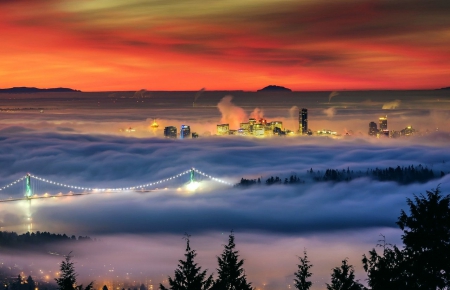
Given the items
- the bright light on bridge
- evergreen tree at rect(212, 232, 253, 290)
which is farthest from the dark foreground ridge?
evergreen tree at rect(212, 232, 253, 290)

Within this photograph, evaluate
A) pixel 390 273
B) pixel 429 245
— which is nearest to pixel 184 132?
pixel 390 273

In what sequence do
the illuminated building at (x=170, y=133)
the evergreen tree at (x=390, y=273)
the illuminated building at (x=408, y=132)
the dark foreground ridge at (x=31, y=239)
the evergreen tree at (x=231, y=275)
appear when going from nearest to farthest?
the evergreen tree at (x=390, y=273) < the evergreen tree at (x=231, y=275) < the dark foreground ridge at (x=31, y=239) < the illuminated building at (x=170, y=133) < the illuminated building at (x=408, y=132)

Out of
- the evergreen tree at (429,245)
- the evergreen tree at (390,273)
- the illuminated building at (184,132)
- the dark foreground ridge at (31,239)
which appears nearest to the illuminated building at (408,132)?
the illuminated building at (184,132)

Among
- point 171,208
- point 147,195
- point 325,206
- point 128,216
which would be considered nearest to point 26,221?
point 128,216

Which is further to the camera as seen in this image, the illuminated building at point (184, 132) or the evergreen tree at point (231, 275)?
the illuminated building at point (184, 132)

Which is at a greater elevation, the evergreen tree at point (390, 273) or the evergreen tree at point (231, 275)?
the evergreen tree at point (390, 273)

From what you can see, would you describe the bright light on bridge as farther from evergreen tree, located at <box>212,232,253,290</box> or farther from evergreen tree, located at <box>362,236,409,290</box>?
evergreen tree, located at <box>362,236,409,290</box>

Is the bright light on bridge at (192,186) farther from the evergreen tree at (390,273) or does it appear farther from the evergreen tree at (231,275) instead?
the evergreen tree at (390,273)

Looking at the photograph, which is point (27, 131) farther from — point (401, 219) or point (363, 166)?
point (401, 219)

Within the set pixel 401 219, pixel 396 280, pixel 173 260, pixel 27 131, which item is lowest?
pixel 173 260
